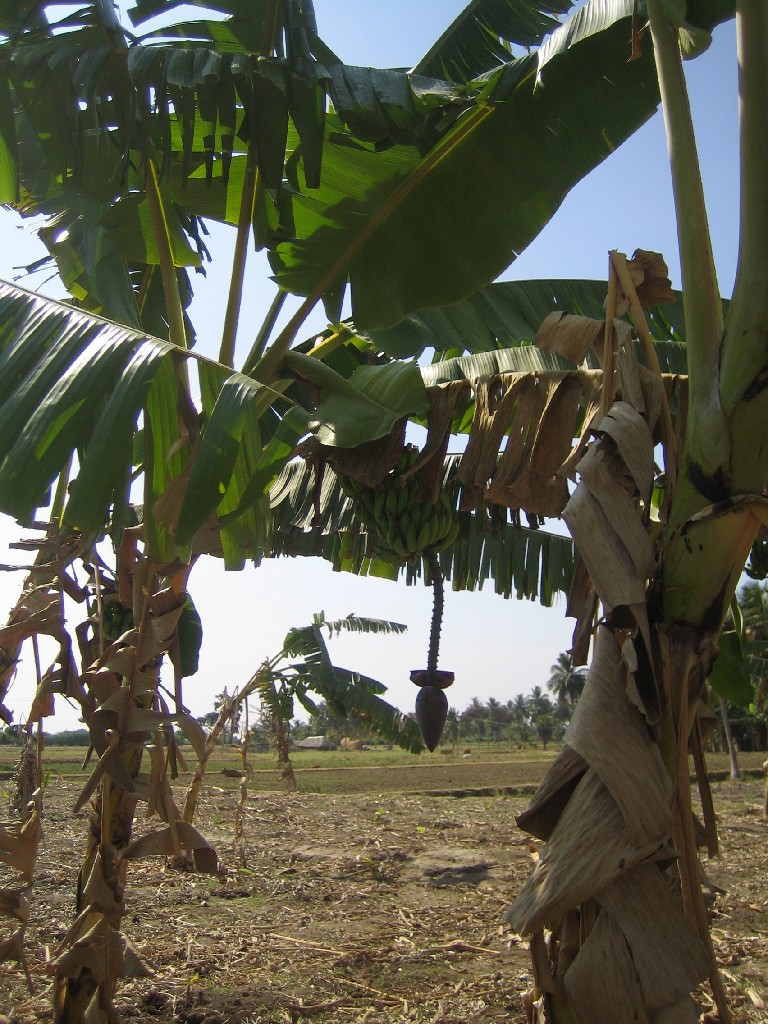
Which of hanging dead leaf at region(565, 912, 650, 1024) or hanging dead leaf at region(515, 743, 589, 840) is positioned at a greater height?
hanging dead leaf at region(515, 743, 589, 840)

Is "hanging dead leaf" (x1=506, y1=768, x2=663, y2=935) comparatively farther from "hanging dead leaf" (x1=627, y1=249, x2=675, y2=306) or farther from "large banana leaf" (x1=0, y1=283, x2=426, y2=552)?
"hanging dead leaf" (x1=627, y1=249, x2=675, y2=306)

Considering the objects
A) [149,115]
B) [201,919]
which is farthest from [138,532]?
[201,919]

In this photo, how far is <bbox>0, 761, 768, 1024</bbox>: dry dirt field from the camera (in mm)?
3174

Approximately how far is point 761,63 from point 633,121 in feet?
3.77

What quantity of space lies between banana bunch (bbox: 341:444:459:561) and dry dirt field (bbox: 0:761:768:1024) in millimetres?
1869

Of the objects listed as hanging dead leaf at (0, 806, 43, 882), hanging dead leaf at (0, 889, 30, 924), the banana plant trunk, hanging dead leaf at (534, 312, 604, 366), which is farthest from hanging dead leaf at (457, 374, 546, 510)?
hanging dead leaf at (0, 889, 30, 924)

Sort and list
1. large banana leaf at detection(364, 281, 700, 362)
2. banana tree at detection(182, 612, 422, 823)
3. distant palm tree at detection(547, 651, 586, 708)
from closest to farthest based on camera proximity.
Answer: large banana leaf at detection(364, 281, 700, 362)
banana tree at detection(182, 612, 422, 823)
distant palm tree at detection(547, 651, 586, 708)

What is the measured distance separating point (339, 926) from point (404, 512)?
10.4 ft

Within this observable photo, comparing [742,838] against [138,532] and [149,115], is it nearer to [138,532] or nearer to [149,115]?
[138,532]

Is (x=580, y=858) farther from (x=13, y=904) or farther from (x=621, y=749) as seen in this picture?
(x=13, y=904)

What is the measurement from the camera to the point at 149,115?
2.44 metres

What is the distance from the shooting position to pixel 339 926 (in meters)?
4.50

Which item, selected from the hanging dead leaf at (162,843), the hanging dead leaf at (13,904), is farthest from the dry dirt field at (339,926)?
the hanging dead leaf at (162,843)

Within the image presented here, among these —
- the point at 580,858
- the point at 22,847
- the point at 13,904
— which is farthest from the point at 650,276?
the point at 13,904
